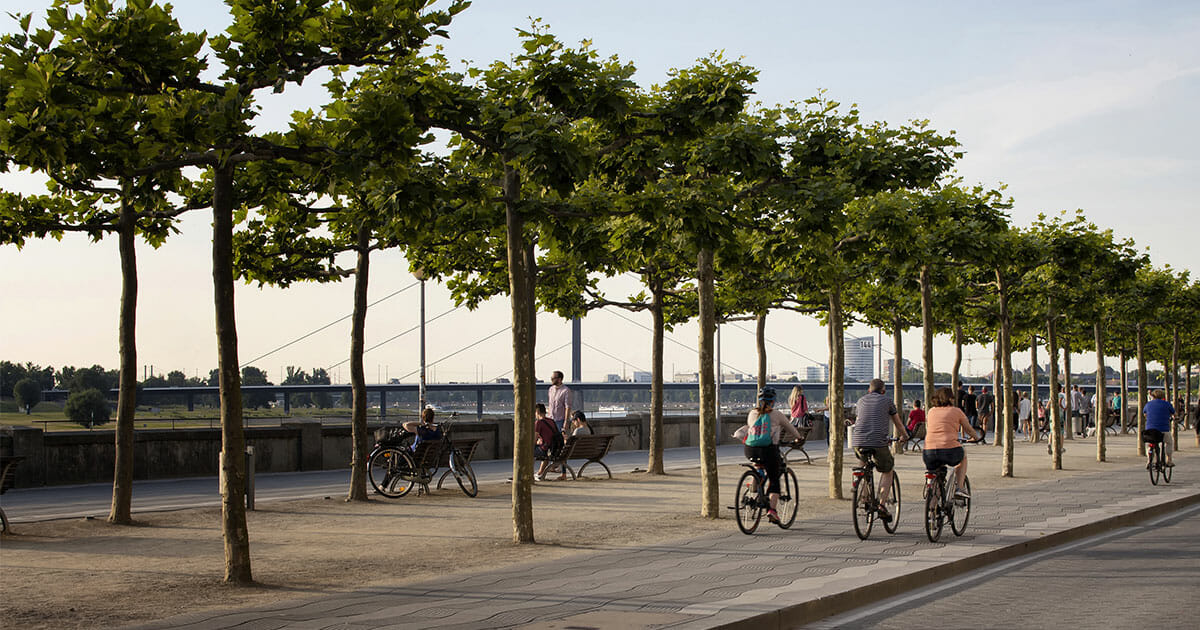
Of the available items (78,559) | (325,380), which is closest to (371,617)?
(78,559)

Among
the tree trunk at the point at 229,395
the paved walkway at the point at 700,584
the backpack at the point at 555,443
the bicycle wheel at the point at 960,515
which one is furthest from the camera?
the backpack at the point at 555,443

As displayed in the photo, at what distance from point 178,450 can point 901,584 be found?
15.3 meters

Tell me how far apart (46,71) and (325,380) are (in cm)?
11263

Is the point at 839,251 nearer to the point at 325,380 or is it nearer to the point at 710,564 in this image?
the point at 710,564

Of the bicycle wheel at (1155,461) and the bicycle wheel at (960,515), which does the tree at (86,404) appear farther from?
the bicycle wheel at (960,515)

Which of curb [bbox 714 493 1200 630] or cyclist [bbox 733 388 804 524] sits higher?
cyclist [bbox 733 388 804 524]

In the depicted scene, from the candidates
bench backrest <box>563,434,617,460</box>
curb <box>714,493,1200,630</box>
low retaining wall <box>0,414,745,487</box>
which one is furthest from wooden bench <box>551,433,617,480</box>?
curb <box>714,493,1200,630</box>

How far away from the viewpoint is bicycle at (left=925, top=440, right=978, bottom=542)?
43.8 ft

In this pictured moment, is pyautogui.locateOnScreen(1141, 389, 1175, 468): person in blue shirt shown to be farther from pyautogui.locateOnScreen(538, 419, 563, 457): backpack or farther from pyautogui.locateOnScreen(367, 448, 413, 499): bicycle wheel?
pyautogui.locateOnScreen(367, 448, 413, 499): bicycle wheel

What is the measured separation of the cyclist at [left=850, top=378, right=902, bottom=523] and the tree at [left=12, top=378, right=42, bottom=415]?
277ft

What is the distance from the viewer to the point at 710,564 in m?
11.2

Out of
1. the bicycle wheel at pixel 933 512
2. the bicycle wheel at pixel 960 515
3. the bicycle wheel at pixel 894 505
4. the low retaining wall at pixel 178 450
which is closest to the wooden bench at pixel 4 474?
the low retaining wall at pixel 178 450

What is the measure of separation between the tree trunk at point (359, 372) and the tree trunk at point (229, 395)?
761 centimetres

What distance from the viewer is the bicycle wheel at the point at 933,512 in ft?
43.8
